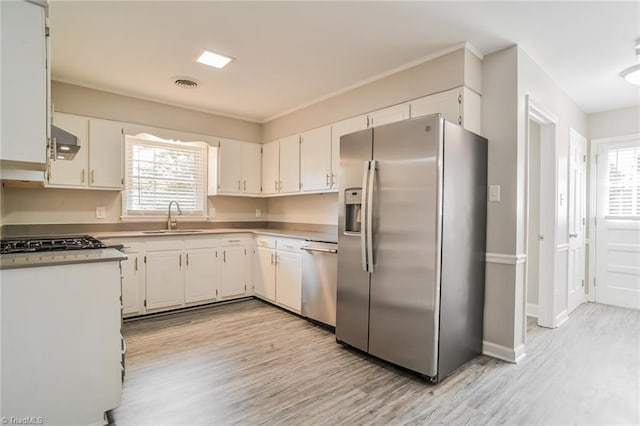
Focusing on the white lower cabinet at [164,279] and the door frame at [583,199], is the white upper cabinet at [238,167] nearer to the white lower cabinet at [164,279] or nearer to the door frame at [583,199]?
the white lower cabinet at [164,279]

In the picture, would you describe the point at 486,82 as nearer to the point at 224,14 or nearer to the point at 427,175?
the point at 427,175

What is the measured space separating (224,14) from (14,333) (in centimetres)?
224

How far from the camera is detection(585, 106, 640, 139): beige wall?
13.6 ft

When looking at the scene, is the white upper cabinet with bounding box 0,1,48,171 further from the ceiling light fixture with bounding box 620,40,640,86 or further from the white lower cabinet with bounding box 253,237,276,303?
the ceiling light fixture with bounding box 620,40,640,86

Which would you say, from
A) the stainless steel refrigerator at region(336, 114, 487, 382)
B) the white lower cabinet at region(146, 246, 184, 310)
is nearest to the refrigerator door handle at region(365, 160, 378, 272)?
the stainless steel refrigerator at region(336, 114, 487, 382)

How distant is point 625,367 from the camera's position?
2.61 metres

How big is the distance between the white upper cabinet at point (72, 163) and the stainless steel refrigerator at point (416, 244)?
2.91 meters

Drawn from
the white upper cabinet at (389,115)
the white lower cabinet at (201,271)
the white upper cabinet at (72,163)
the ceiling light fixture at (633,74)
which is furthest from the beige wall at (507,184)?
the white upper cabinet at (72,163)

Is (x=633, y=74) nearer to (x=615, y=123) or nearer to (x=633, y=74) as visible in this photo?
(x=633, y=74)

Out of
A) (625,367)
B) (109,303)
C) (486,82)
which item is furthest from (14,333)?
(625,367)

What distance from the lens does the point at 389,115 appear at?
3.22 metres

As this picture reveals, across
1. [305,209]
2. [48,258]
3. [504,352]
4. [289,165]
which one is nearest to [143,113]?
[289,165]

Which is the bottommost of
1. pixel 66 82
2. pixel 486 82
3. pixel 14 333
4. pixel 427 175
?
pixel 14 333

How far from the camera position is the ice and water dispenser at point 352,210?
9.25ft
